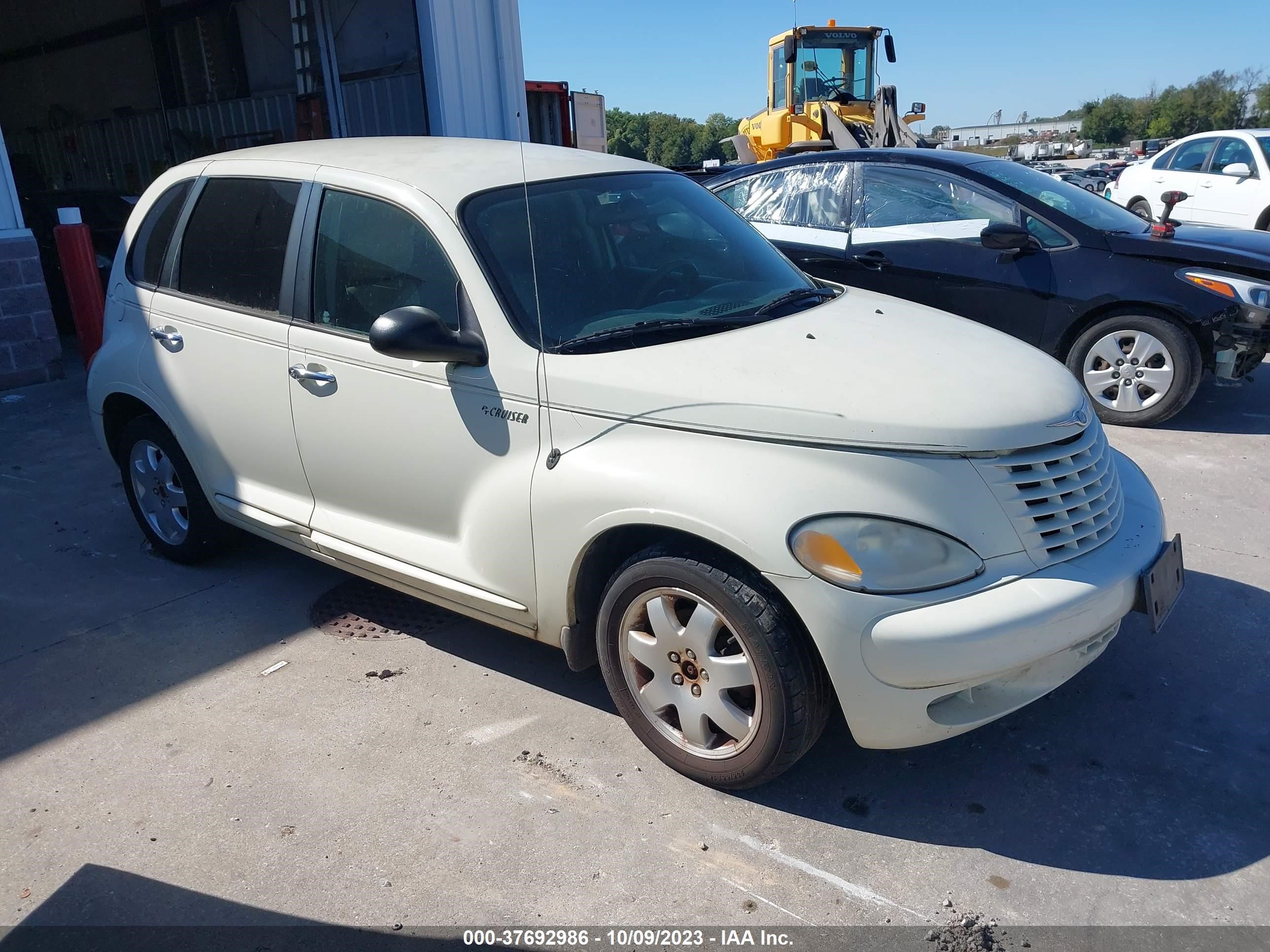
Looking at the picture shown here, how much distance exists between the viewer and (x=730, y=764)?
2.78 metres

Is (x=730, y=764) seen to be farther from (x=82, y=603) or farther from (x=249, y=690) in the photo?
(x=82, y=603)

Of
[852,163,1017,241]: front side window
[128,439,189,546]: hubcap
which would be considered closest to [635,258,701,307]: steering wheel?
[128,439,189,546]: hubcap

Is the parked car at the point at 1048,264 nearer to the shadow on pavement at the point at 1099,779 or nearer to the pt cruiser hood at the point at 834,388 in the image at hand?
the shadow on pavement at the point at 1099,779

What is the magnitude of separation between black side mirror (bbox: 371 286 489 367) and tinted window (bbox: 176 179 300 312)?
0.95 m

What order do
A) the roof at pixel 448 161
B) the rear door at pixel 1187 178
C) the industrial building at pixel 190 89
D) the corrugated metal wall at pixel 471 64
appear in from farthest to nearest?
the rear door at pixel 1187 178, the corrugated metal wall at pixel 471 64, the industrial building at pixel 190 89, the roof at pixel 448 161

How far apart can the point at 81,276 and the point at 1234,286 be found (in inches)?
326

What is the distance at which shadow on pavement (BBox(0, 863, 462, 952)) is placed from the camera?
2385 mm

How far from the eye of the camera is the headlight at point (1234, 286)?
5715 mm

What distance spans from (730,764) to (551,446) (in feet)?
3.54

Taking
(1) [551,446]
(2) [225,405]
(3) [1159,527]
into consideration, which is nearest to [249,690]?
(2) [225,405]

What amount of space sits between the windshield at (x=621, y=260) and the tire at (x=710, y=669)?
2.66 ft

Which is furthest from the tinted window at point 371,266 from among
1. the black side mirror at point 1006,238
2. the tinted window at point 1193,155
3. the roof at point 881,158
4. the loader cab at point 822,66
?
the loader cab at point 822,66

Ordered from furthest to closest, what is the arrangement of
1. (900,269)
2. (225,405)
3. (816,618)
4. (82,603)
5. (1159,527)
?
(900,269), (82,603), (225,405), (1159,527), (816,618)

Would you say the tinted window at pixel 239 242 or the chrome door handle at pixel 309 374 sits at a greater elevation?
→ the tinted window at pixel 239 242
